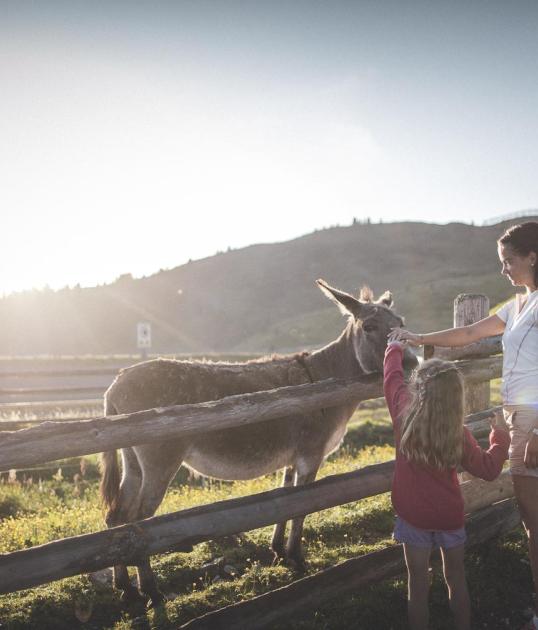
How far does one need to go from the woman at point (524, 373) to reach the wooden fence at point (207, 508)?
47.8 inches

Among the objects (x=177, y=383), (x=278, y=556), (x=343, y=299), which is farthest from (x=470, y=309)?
(x=278, y=556)

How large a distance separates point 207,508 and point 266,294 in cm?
9210

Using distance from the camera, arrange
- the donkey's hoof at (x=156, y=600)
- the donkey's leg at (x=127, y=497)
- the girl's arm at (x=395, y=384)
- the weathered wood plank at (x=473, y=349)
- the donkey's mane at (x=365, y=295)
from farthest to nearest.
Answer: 1. the donkey's mane at (x=365, y=295)
2. the weathered wood plank at (x=473, y=349)
3. the donkey's leg at (x=127, y=497)
4. the donkey's hoof at (x=156, y=600)
5. the girl's arm at (x=395, y=384)

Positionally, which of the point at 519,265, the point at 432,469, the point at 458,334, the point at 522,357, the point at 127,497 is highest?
the point at 519,265

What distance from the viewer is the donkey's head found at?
4.79 meters

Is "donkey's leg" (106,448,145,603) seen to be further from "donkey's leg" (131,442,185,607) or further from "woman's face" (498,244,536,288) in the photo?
"woman's face" (498,244,536,288)

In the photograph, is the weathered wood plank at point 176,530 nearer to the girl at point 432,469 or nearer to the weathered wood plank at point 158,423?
the weathered wood plank at point 158,423

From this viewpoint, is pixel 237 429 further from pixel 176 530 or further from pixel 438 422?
pixel 438 422

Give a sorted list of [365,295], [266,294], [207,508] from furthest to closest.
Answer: [266,294]
[365,295]
[207,508]

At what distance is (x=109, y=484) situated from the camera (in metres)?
4.43

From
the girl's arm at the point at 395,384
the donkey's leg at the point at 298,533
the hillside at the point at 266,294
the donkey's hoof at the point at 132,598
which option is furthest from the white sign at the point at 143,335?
the hillside at the point at 266,294

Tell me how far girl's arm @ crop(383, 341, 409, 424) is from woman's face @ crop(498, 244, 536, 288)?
3.05ft

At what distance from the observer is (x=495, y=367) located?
5.16m

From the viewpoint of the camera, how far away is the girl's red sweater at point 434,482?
2928mm
